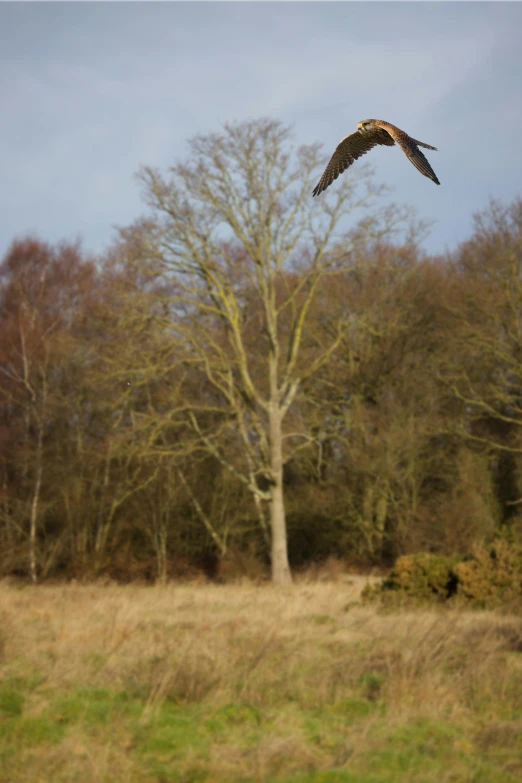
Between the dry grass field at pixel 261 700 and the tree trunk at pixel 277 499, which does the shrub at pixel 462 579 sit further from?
the tree trunk at pixel 277 499

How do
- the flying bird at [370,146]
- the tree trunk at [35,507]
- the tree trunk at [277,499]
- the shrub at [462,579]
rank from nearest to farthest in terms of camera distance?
the flying bird at [370,146] < the shrub at [462,579] < the tree trunk at [277,499] < the tree trunk at [35,507]

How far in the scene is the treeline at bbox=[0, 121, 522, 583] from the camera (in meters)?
20.2

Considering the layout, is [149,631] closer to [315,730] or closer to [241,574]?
[315,730]

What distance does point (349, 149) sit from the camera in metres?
6.87

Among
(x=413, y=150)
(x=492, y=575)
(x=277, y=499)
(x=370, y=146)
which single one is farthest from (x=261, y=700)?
(x=277, y=499)

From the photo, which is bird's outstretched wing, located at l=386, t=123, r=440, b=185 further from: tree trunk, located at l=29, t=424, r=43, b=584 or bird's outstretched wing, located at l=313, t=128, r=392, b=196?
tree trunk, located at l=29, t=424, r=43, b=584

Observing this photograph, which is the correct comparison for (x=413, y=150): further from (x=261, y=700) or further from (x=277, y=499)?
(x=277, y=499)

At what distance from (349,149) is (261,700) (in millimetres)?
4639

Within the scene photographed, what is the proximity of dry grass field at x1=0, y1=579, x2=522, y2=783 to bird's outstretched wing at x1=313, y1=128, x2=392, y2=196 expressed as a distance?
4.13 m

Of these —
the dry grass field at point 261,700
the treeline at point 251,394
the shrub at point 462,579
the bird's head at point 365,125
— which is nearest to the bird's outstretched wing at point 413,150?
the bird's head at point 365,125

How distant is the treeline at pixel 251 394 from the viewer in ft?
66.3

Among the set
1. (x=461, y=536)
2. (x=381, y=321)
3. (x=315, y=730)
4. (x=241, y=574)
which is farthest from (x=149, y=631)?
(x=381, y=321)

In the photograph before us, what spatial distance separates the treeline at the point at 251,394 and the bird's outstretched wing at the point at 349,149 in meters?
12.2

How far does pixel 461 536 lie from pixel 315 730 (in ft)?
43.8
